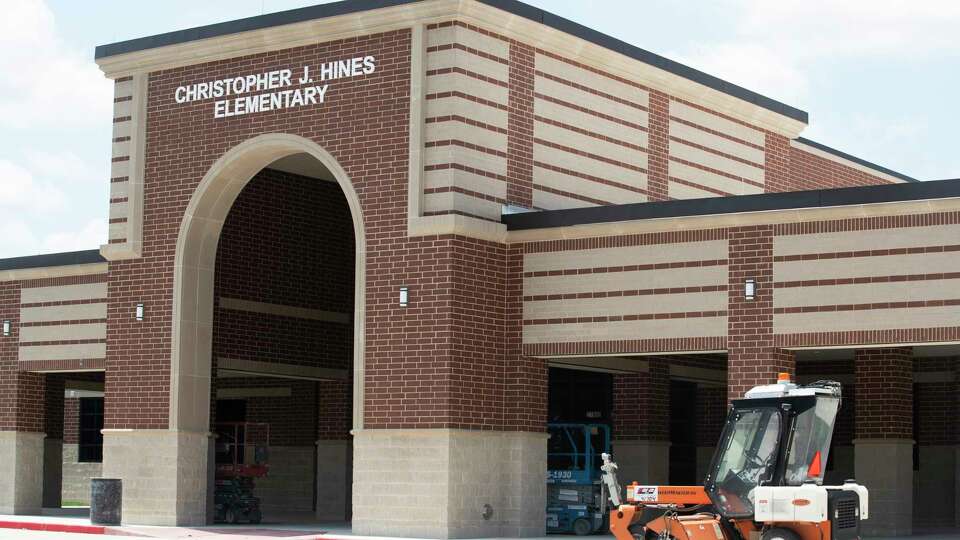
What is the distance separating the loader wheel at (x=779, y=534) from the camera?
67.3 ft

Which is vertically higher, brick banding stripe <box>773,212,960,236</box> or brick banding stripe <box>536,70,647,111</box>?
brick banding stripe <box>536,70,647,111</box>

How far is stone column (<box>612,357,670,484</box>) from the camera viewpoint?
36750 millimetres

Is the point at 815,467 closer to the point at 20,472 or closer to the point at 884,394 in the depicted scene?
the point at 884,394

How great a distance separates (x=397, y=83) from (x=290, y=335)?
8.78 metres

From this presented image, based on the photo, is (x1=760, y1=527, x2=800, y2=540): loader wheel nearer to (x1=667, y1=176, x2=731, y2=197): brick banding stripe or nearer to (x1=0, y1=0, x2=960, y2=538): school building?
(x1=0, y1=0, x2=960, y2=538): school building

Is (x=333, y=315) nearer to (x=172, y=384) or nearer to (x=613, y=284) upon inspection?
(x=172, y=384)

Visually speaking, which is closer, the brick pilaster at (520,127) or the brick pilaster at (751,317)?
the brick pilaster at (751,317)

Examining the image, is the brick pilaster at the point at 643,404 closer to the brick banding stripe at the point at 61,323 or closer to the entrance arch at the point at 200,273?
the entrance arch at the point at 200,273

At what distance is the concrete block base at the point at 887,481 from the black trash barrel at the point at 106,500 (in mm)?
15158

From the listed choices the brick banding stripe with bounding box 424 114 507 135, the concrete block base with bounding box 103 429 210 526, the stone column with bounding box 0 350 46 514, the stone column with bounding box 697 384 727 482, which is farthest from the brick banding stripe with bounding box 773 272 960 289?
the stone column with bounding box 0 350 46 514

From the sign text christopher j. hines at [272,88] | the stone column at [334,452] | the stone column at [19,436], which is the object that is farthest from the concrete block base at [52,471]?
the sign text christopher j. hines at [272,88]

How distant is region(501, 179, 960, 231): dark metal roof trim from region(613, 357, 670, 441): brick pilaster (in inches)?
291

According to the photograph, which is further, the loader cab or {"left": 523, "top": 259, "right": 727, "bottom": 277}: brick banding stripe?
{"left": 523, "top": 259, "right": 727, "bottom": 277}: brick banding stripe

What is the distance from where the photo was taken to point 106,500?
109 feet
